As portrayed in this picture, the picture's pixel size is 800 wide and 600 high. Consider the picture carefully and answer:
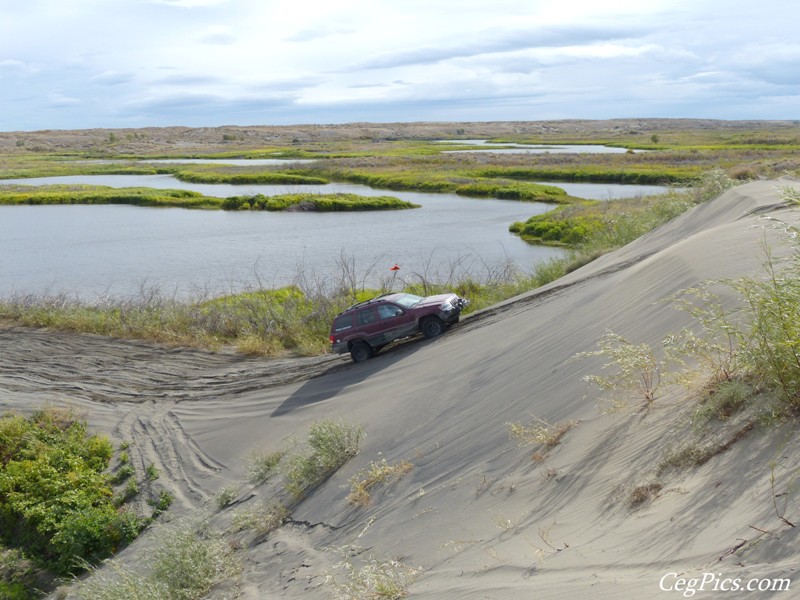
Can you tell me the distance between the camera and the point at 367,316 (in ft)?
65.2

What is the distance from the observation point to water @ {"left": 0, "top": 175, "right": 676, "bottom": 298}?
120ft

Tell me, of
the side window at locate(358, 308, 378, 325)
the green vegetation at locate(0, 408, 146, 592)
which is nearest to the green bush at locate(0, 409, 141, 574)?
the green vegetation at locate(0, 408, 146, 592)

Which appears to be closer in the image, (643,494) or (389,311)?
→ (643,494)

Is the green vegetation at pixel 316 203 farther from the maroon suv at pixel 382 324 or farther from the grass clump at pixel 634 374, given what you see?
the grass clump at pixel 634 374

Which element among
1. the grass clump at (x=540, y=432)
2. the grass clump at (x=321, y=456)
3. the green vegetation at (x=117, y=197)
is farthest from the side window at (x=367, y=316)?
the green vegetation at (x=117, y=197)

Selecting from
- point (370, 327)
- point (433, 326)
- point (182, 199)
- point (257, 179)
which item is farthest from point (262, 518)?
point (257, 179)

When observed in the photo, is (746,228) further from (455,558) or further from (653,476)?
(455,558)

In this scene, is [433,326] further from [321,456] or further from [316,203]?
[316,203]

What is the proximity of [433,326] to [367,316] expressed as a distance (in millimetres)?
1708

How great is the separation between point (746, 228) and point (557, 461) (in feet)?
26.3

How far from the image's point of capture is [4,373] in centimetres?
2205

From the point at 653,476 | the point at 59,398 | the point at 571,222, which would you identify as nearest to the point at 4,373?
the point at 59,398

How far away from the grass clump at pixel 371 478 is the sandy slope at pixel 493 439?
0.20 metres

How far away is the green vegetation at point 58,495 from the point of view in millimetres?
14039
